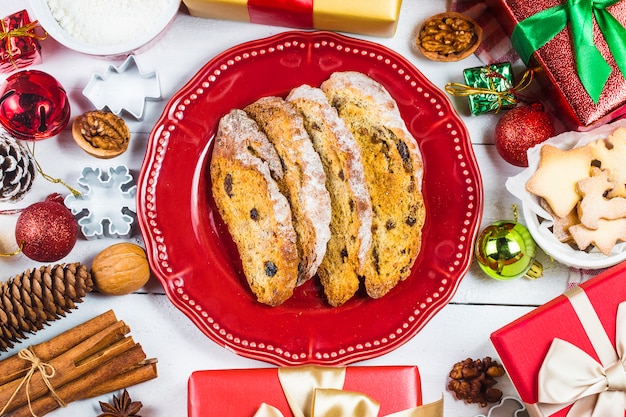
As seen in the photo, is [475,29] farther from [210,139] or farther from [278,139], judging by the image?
[210,139]

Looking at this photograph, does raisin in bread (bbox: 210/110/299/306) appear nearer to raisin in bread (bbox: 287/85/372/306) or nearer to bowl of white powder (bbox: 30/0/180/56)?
raisin in bread (bbox: 287/85/372/306)

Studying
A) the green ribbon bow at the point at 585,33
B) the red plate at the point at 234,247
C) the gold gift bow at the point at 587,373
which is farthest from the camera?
the red plate at the point at 234,247

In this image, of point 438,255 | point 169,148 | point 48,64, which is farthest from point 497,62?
point 48,64

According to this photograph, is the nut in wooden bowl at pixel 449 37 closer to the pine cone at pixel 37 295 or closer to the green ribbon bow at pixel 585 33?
the green ribbon bow at pixel 585 33

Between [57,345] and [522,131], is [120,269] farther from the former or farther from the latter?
[522,131]

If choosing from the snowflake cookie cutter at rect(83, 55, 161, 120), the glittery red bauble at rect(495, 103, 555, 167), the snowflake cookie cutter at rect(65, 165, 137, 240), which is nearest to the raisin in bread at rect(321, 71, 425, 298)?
the glittery red bauble at rect(495, 103, 555, 167)

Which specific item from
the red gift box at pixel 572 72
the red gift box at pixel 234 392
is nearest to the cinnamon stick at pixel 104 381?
the red gift box at pixel 234 392

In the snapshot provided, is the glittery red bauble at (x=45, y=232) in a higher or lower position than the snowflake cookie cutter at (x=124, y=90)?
lower
